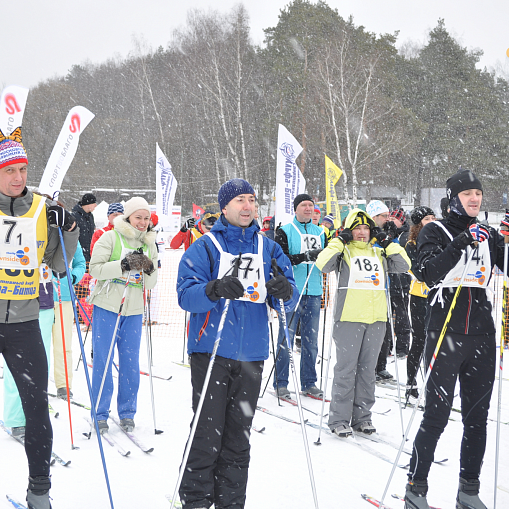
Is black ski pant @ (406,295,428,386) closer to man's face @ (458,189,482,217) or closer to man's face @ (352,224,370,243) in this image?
man's face @ (352,224,370,243)

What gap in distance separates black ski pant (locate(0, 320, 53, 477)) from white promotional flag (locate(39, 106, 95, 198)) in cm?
169

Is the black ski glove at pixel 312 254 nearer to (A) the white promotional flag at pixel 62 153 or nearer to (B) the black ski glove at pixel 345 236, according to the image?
(B) the black ski glove at pixel 345 236

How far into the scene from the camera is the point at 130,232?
4.45 m

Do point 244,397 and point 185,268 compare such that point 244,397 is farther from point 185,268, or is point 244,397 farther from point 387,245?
point 387,245

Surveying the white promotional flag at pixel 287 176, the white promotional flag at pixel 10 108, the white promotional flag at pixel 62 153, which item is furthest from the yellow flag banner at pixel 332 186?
the white promotional flag at pixel 10 108

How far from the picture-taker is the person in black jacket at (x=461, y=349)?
117 inches

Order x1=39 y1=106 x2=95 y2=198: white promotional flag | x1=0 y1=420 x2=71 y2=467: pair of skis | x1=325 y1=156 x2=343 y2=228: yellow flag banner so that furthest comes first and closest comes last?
x1=325 y1=156 x2=343 y2=228: yellow flag banner
x1=39 y1=106 x2=95 y2=198: white promotional flag
x1=0 y1=420 x2=71 y2=467: pair of skis

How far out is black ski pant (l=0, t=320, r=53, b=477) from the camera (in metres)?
2.72

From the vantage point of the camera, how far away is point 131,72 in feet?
110

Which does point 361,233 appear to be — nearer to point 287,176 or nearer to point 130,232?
point 130,232

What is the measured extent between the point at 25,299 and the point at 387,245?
3.13 meters

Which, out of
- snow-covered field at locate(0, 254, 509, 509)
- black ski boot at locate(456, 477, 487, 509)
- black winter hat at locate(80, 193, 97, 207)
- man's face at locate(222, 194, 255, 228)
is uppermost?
black winter hat at locate(80, 193, 97, 207)

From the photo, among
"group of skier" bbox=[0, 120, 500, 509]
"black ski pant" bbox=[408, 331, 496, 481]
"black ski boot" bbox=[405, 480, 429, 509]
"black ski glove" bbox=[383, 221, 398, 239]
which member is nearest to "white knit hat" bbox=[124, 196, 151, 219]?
"group of skier" bbox=[0, 120, 500, 509]

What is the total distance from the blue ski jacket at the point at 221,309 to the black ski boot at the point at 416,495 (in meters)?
1.19
